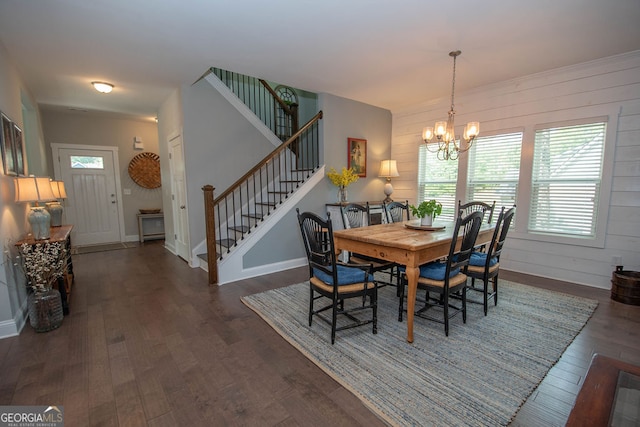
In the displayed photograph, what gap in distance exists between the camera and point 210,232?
368cm

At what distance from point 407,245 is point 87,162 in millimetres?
7021

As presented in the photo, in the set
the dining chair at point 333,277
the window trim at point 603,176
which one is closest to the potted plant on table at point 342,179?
the dining chair at point 333,277

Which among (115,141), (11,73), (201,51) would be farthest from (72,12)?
(115,141)

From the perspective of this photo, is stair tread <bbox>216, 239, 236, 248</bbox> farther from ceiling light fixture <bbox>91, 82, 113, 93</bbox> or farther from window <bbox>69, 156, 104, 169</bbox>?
window <bbox>69, 156, 104, 169</bbox>

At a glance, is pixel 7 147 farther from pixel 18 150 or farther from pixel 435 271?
pixel 435 271

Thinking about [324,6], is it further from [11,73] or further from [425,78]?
[11,73]

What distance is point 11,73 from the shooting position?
3160mm

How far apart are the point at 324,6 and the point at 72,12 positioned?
2067 mm

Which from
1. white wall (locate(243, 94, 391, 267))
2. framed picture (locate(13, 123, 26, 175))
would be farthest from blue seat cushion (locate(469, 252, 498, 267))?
framed picture (locate(13, 123, 26, 175))

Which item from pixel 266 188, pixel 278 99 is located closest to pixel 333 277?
pixel 266 188

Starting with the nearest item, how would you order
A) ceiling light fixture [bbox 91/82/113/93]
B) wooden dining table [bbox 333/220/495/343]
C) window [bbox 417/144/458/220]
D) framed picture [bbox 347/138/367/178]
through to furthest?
1. wooden dining table [bbox 333/220/495/343]
2. ceiling light fixture [bbox 91/82/113/93]
3. window [bbox 417/144/458/220]
4. framed picture [bbox 347/138/367/178]

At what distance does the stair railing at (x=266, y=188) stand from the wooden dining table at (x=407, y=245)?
1.82m

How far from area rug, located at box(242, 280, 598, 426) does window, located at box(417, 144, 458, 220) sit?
79.8 inches

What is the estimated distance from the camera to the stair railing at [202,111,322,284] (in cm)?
447
